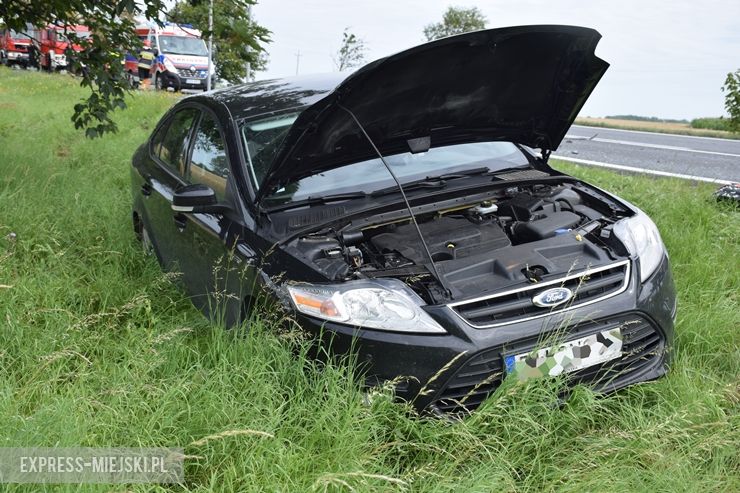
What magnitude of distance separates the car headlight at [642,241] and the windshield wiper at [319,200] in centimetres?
123

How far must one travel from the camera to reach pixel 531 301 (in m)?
2.57

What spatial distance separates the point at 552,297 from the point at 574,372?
315 mm

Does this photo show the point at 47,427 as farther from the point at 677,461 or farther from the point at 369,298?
the point at 677,461

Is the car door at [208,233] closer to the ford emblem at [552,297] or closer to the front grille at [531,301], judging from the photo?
the front grille at [531,301]

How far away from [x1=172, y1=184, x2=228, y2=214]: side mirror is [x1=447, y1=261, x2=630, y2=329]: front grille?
1387 millimetres

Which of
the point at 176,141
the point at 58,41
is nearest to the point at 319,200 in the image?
the point at 176,141

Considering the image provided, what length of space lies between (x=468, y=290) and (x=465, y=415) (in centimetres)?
48

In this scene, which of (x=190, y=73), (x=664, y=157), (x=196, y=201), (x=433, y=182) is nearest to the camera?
(x=196, y=201)

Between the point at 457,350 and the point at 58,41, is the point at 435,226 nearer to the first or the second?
the point at 457,350

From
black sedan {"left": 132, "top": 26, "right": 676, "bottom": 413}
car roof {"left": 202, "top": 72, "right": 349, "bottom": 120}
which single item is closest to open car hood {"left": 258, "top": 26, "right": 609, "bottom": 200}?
black sedan {"left": 132, "top": 26, "right": 676, "bottom": 413}

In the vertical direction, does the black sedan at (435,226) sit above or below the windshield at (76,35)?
below

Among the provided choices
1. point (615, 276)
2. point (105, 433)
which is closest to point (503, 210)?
point (615, 276)

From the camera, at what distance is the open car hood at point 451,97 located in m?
2.89

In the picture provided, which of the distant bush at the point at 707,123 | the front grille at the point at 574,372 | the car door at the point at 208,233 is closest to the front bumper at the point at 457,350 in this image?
the front grille at the point at 574,372
